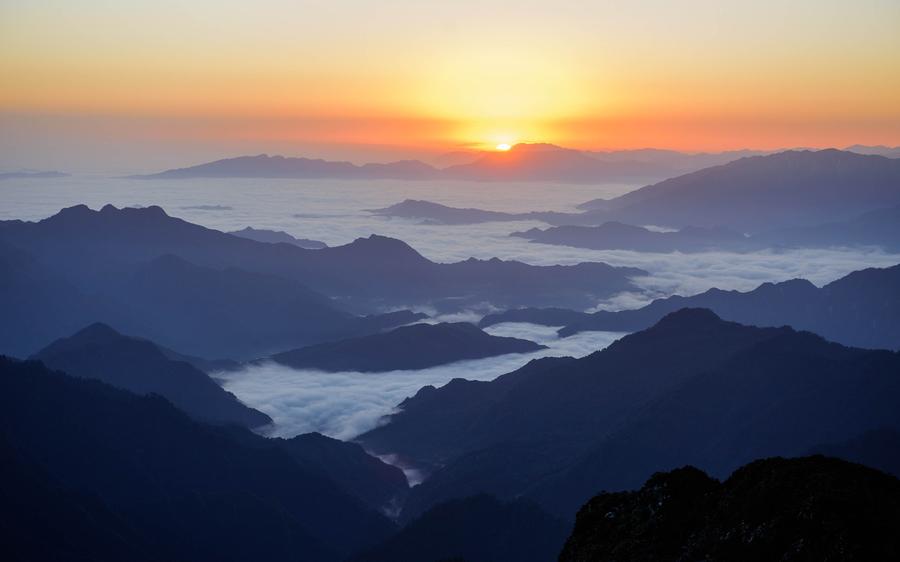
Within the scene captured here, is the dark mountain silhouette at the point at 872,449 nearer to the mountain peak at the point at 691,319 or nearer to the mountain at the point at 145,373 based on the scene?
the mountain peak at the point at 691,319

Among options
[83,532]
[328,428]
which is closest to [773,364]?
[328,428]

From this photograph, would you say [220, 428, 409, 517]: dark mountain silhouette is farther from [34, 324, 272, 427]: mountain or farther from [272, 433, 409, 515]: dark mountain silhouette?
[34, 324, 272, 427]: mountain

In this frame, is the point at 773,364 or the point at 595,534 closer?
the point at 595,534

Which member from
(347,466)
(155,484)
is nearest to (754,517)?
(155,484)

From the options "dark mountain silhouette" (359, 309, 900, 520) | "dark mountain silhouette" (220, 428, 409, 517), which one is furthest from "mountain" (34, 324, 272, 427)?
"dark mountain silhouette" (359, 309, 900, 520)

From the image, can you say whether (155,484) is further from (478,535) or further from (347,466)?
(478,535)

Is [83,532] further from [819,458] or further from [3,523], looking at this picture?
[819,458]
